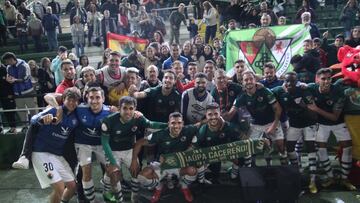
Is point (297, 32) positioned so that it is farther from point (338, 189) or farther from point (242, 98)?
point (338, 189)

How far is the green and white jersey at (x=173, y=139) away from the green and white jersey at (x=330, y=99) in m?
2.11

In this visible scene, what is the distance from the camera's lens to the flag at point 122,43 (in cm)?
1190

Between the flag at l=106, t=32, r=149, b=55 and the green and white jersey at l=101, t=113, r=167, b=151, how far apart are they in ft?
17.4

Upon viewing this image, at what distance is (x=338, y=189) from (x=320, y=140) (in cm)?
86

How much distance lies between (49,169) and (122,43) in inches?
240

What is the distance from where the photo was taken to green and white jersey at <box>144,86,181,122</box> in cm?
764

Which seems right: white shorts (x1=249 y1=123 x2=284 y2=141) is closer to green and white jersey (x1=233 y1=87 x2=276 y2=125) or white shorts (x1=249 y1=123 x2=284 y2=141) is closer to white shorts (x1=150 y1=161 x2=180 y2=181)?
green and white jersey (x1=233 y1=87 x2=276 y2=125)

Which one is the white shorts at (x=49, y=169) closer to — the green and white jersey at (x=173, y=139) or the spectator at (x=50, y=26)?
the green and white jersey at (x=173, y=139)

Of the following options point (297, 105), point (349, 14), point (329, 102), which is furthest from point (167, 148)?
point (349, 14)

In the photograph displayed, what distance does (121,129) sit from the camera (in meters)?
6.87

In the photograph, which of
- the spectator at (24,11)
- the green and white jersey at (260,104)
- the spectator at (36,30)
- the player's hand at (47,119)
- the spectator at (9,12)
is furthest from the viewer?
the spectator at (24,11)

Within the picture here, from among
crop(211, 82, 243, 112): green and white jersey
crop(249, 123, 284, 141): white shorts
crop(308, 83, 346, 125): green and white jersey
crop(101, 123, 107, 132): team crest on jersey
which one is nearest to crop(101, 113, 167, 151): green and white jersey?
crop(101, 123, 107, 132): team crest on jersey

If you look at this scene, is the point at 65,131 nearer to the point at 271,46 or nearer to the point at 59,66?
the point at 59,66

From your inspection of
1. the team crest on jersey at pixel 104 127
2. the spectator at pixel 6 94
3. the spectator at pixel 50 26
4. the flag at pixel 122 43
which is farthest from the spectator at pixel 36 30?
the team crest on jersey at pixel 104 127
